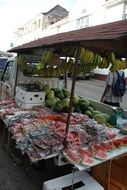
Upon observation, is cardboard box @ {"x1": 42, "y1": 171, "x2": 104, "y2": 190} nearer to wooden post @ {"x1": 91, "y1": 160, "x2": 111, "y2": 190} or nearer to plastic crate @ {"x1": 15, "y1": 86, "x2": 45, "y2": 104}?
wooden post @ {"x1": 91, "y1": 160, "x2": 111, "y2": 190}

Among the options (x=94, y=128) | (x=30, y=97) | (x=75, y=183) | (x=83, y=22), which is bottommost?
(x=75, y=183)

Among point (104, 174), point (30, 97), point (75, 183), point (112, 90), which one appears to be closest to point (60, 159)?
point (75, 183)

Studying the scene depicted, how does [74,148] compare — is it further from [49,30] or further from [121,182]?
[49,30]

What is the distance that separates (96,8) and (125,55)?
21.3 meters

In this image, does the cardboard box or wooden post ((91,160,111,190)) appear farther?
wooden post ((91,160,111,190))

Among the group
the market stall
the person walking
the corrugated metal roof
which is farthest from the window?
the market stall

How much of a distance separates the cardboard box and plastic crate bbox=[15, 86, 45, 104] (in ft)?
6.86

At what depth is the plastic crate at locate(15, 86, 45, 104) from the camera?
539 centimetres

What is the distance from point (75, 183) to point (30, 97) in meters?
2.23

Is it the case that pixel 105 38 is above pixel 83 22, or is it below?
below

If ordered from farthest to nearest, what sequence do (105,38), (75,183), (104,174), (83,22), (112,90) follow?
(83,22), (112,90), (104,174), (75,183), (105,38)

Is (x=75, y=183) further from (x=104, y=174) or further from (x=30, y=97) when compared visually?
(x=30, y=97)

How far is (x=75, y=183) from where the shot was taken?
3.69m

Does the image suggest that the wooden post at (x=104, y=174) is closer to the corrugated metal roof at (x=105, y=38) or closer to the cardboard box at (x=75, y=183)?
the cardboard box at (x=75, y=183)
